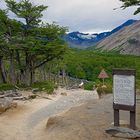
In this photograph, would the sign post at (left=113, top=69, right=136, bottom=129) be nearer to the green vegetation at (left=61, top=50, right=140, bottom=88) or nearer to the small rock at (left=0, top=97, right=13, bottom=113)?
the small rock at (left=0, top=97, right=13, bottom=113)

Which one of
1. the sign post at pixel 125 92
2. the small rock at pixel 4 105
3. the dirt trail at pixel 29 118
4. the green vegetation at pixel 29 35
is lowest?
the dirt trail at pixel 29 118

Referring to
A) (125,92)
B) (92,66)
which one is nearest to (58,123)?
(125,92)

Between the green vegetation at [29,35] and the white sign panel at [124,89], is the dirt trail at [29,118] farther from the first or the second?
the green vegetation at [29,35]

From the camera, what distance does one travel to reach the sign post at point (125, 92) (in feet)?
48.3

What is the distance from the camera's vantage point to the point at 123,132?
14578 millimetres

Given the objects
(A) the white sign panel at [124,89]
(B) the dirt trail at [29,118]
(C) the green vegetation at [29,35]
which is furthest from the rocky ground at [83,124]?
(C) the green vegetation at [29,35]

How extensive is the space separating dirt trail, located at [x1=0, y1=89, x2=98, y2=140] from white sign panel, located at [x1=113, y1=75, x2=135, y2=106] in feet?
9.91

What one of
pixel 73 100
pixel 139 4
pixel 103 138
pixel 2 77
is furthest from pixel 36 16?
pixel 103 138

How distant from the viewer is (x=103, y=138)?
14.3 meters

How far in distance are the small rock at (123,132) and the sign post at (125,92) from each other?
0.37 meters

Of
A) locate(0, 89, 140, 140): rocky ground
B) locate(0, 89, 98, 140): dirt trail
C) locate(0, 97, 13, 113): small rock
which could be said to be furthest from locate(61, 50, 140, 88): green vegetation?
locate(0, 89, 140, 140): rocky ground

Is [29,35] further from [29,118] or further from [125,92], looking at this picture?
[125,92]

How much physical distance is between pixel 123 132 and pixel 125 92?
138cm

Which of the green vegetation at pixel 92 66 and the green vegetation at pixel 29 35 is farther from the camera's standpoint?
the green vegetation at pixel 92 66
